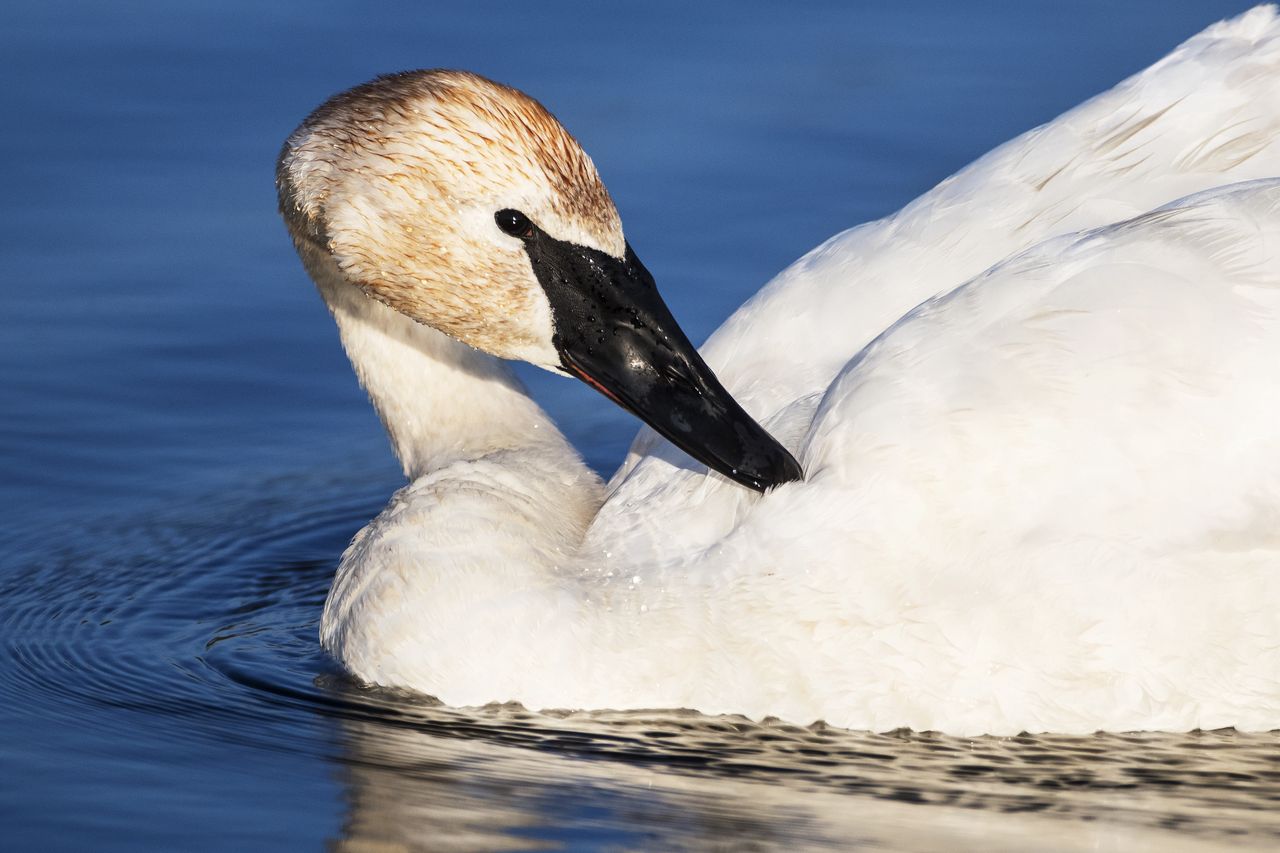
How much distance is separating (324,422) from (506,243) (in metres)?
2.84

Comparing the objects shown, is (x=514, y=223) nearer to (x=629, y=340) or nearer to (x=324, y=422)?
(x=629, y=340)

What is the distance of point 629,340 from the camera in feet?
21.9

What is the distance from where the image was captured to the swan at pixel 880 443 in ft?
19.9

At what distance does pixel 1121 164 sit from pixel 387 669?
272 cm

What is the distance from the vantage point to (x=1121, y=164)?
7164mm

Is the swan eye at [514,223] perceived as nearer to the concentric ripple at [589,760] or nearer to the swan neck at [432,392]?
the swan neck at [432,392]

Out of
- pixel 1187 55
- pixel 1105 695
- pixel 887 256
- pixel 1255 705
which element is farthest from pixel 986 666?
pixel 1187 55

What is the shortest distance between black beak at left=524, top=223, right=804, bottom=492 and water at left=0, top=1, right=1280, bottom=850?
88 cm

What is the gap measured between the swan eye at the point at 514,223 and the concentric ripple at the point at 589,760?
134 centimetres

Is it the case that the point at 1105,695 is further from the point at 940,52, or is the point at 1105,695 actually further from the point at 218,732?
the point at 940,52

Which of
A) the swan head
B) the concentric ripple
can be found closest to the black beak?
the swan head

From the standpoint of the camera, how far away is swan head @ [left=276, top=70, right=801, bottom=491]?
650cm

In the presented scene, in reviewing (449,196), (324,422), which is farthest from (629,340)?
(324,422)

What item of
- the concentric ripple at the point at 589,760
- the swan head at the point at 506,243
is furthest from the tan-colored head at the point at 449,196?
the concentric ripple at the point at 589,760
